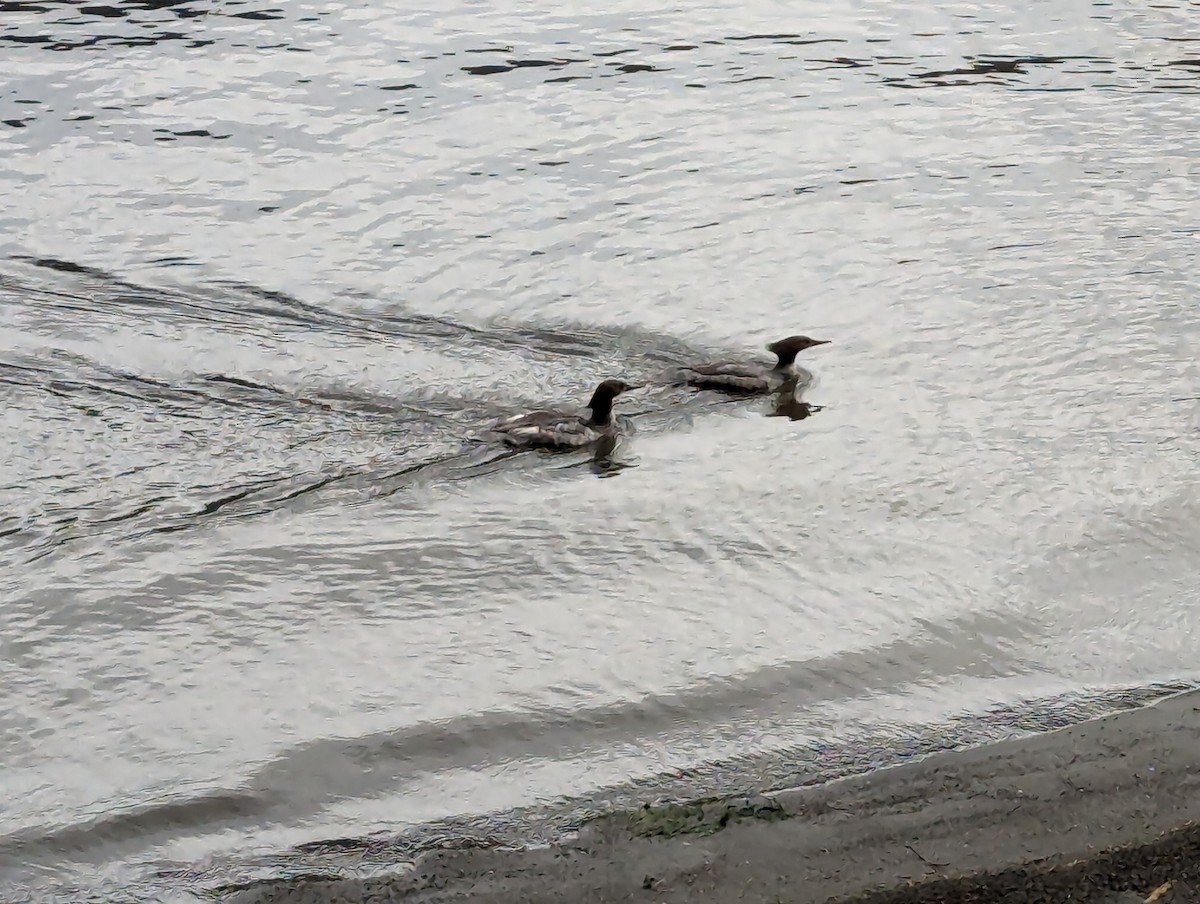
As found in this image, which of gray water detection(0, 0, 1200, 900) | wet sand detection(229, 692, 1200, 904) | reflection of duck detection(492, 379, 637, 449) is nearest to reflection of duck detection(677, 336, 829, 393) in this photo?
gray water detection(0, 0, 1200, 900)

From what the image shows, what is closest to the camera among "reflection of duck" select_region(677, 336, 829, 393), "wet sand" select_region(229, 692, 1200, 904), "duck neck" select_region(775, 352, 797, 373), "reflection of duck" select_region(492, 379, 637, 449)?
"wet sand" select_region(229, 692, 1200, 904)

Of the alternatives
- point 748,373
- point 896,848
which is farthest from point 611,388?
point 896,848

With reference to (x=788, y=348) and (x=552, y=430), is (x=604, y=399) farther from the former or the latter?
(x=788, y=348)

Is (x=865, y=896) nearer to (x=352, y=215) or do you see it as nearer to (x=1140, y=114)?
(x=352, y=215)

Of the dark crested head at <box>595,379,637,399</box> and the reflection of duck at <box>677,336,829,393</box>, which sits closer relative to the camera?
the dark crested head at <box>595,379,637,399</box>

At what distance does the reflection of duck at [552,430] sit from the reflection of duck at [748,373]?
1013mm

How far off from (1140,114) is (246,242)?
30.9 ft

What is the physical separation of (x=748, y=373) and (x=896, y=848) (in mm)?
5446

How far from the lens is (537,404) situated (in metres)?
10.8

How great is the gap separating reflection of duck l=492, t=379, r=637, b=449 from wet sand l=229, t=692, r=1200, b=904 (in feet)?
12.9

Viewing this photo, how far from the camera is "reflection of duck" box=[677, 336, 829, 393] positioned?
11133mm

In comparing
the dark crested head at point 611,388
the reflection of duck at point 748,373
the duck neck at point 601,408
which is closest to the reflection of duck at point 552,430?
the duck neck at point 601,408

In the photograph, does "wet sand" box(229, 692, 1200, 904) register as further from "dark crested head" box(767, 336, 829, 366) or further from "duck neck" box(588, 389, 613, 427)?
"dark crested head" box(767, 336, 829, 366)

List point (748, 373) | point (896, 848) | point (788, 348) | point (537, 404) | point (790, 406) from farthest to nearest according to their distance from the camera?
point (788, 348) → point (748, 373) → point (790, 406) → point (537, 404) → point (896, 848)
